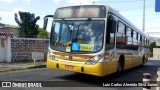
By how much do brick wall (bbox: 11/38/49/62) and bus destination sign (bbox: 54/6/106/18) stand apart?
10.3m

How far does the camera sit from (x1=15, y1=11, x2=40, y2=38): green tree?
2494 inches

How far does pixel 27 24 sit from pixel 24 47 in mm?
40199

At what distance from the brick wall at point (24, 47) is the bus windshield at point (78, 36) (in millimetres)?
10436

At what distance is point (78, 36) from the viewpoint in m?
12.7

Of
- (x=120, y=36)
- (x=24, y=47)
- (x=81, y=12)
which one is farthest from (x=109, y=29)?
(x=24, y=47)

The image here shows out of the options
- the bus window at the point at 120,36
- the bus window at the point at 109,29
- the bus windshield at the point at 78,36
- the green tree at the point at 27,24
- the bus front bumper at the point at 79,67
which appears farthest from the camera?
the green tree at the point at 27,24

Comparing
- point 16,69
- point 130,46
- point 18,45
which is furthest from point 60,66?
point 18,45

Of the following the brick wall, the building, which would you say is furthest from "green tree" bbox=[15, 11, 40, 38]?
the building

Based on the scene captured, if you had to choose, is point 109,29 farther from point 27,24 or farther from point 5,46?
point 27,24

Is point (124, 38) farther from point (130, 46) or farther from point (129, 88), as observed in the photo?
point (129, 88)

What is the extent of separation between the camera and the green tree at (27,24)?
208ft

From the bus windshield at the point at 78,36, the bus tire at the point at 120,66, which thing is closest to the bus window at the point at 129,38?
the bus tire at the point at 120,66

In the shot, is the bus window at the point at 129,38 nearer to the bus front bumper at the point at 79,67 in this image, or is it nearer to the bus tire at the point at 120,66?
the bus tire at the point at 120,66

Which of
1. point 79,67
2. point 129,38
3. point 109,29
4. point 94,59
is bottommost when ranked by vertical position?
point 79,67
